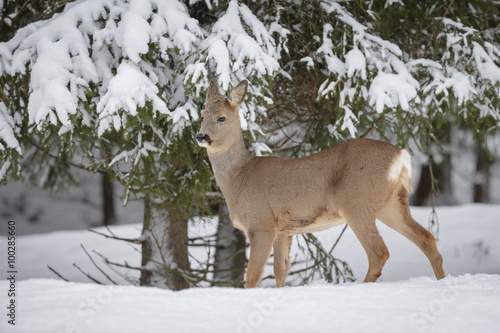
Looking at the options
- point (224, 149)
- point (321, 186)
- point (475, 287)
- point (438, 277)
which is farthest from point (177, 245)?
point (475, 287)

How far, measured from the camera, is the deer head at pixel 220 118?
213 inches

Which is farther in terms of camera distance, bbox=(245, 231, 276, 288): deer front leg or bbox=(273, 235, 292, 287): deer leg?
bbox=(273, 235, 292, 287): deer leg

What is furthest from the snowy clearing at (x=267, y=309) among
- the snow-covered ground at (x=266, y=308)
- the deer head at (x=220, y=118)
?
the deer head at (x=220, y=118)

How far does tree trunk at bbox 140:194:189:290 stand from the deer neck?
2.36 metres

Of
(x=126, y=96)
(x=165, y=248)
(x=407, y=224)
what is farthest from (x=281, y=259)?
(x=165, y=248)

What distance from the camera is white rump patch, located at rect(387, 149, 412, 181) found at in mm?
5125

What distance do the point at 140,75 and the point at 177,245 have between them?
3109mm

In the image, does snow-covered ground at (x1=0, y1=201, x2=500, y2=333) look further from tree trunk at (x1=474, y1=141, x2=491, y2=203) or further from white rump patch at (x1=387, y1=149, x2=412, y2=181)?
tree trunk at (x1=474, y1=141, x2=491, y2=203)

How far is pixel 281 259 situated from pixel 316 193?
2.69 ft

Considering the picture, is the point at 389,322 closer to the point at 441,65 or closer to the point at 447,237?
the point at 441,65

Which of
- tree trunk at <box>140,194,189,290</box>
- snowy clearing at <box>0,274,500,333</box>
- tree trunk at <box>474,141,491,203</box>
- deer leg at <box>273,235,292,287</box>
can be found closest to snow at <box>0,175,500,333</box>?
snowy clearing at <box>0,274,500,333</box>

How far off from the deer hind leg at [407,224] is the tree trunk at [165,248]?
3.44 meters

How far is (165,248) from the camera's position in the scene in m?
8.05

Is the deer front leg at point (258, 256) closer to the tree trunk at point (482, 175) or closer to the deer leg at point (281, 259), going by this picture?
the deer leg at point (281, 259)
